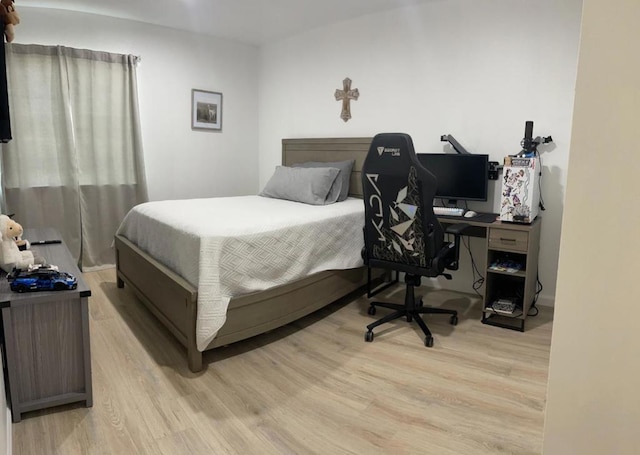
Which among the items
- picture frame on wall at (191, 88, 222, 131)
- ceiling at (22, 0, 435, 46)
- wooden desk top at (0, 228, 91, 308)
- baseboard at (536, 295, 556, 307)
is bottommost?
baseboard at (536, 295, 556, 307)

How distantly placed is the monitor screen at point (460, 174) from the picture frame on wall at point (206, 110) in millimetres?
2478

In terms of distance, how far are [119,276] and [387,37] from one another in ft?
10.2

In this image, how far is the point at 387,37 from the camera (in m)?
3.86

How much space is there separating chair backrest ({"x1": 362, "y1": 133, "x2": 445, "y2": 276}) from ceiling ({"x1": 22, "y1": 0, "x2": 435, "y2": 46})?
1762 millimetres

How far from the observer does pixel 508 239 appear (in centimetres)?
293

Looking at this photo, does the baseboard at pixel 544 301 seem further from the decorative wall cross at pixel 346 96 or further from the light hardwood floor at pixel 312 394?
the decorative wall cross at pixel 346 96

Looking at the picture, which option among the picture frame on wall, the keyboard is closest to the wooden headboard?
the picture frame on wall

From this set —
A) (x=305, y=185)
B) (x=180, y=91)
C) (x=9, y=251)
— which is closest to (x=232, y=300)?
(x=9, y=251)

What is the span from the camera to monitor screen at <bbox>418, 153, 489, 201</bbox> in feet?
10.8

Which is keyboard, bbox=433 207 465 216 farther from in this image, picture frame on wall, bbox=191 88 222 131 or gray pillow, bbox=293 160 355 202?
picture frame on wall, bbox=191 88 222 131

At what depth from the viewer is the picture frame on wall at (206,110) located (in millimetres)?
4680

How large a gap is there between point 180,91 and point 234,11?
3.65 ft

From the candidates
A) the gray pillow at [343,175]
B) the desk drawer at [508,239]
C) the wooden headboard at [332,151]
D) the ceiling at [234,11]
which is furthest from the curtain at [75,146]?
the desk drawer at [508,239]

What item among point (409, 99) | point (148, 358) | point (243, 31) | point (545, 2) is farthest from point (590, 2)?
point (243, 31)
